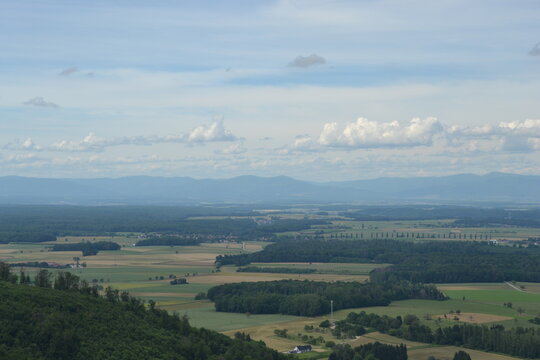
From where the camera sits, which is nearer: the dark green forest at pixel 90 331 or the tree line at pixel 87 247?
the dark green forest at pixel 90 331

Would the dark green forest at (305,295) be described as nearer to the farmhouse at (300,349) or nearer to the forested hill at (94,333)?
the farmhouse at (300,349)

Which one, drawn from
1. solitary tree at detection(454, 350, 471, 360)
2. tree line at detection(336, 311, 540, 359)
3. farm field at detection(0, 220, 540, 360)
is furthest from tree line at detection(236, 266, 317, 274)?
solitary tree at detection(454, 350, 471, 360)

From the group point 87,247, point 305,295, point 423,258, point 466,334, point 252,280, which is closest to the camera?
point 466,334

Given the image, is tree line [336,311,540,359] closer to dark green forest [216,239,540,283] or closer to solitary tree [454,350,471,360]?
solitary tree [454,350,471,360]

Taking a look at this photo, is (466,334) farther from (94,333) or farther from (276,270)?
(276,270)

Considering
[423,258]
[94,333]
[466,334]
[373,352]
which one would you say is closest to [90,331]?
[94,333]

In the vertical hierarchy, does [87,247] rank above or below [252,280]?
above

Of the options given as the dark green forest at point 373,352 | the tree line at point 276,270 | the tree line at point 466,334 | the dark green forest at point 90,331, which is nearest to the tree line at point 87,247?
the tree line at point 276,270
